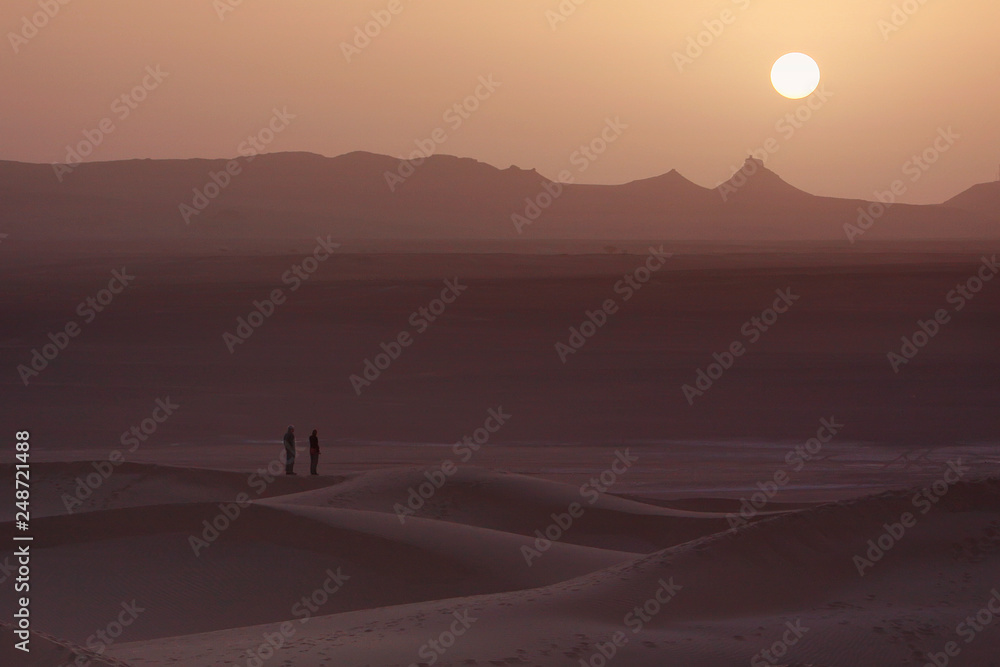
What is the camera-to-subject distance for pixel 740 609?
29.1ft

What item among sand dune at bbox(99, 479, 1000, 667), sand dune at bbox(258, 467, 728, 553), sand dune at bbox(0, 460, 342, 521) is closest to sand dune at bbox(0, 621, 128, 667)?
sand dune at bbox(99, 479, 1000, 667)

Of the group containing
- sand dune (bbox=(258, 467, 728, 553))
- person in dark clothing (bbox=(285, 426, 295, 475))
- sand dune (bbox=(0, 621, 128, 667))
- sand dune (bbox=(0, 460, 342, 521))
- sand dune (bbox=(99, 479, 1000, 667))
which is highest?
person in dark clothing (bbox=(285, 426, 295, 475))

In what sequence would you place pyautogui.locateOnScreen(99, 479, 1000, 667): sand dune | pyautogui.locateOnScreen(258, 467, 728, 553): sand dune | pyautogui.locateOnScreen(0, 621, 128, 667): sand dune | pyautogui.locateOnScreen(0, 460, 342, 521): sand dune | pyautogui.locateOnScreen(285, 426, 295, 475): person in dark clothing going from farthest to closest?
pyautogui.locateOnScreen(285, 426, 295, 475): person in dark clothing < pyautogui.locateOnScreen(0, 460, 342, 521): sand dune < pyautogui.locateOnScreen(258, 467, 728, 553): sand dune < pyautogui.locateOnScreen(99, 479, 1000, 667): sand dune < pyautogui.locateOnScreen(0, 621, 128, 667): sand dune

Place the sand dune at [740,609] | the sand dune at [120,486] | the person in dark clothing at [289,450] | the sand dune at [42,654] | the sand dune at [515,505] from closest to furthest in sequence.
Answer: the sand dune at [42,654] < the sand dune at [740,609] < the sand dune at [515,505] < the sand dune at [120,486] < the person in dark clothing at [289,450]

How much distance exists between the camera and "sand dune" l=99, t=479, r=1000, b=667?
25.3 feet

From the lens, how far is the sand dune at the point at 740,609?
25.3 feet

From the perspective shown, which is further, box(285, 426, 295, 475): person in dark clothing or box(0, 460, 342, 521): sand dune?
box(285, 426, 295, 475): person in dark clothing

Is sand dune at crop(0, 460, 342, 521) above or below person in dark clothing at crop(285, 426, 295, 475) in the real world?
below

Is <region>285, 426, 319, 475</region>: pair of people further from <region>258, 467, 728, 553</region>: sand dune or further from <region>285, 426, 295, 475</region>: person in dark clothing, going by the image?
<region>258, 467, 728, 553</region>: sand dune

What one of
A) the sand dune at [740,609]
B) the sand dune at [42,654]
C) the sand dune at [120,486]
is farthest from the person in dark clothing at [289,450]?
the sand dune at [42,654]

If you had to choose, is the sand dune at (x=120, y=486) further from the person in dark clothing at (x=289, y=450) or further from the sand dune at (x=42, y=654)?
the sand dune at (x=42, y=654)

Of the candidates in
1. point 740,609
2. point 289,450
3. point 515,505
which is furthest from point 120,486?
point 740,609

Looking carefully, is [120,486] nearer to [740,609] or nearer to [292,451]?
[292,451]

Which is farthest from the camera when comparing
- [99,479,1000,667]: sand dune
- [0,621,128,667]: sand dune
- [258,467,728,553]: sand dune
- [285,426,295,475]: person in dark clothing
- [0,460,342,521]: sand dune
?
[285,426,295,475]: person in dark clothing
